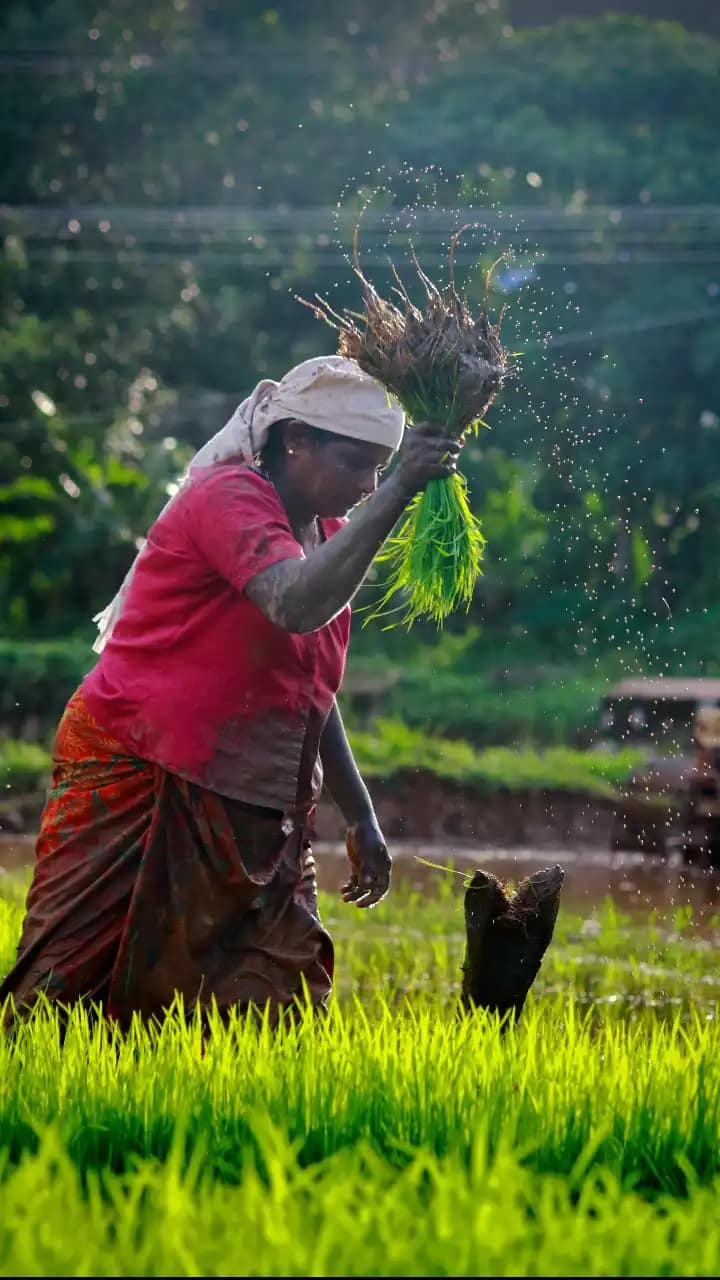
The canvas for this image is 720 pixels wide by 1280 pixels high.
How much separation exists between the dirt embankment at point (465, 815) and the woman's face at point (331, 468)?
9116mm

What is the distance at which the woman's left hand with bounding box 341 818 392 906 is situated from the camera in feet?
15.0

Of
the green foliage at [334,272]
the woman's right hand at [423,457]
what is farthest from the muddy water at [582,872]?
the green foliage at [334,272]

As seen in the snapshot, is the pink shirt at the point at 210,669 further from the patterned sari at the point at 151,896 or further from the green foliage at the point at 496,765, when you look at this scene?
the green foliage at the point at 496,765

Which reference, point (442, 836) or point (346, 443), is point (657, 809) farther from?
point (346, 443)

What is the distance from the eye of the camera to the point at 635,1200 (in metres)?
2.79

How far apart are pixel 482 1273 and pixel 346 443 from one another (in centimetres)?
205

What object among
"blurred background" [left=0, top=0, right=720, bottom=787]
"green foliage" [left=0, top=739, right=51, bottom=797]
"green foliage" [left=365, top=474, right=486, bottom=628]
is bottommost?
"green foliage" [left=0, top=739, right=51, bottom=797]

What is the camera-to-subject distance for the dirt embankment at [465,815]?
13508 millimetres

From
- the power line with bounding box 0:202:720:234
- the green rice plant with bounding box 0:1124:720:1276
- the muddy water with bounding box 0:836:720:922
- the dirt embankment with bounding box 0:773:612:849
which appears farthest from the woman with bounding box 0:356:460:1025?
the power line with bounding box 0:202:720:234

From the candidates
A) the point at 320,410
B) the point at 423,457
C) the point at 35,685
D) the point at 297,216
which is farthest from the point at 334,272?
the point at 423,457

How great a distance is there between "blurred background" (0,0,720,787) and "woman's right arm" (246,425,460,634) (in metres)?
17.0

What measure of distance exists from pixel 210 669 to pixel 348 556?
515 mm

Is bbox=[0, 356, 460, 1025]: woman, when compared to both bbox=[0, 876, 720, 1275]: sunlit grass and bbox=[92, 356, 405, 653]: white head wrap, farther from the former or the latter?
bbox=[0, 876, 720, 1275]: sunlit grass

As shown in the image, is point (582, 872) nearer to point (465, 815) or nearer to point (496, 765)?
point (465, 815)
